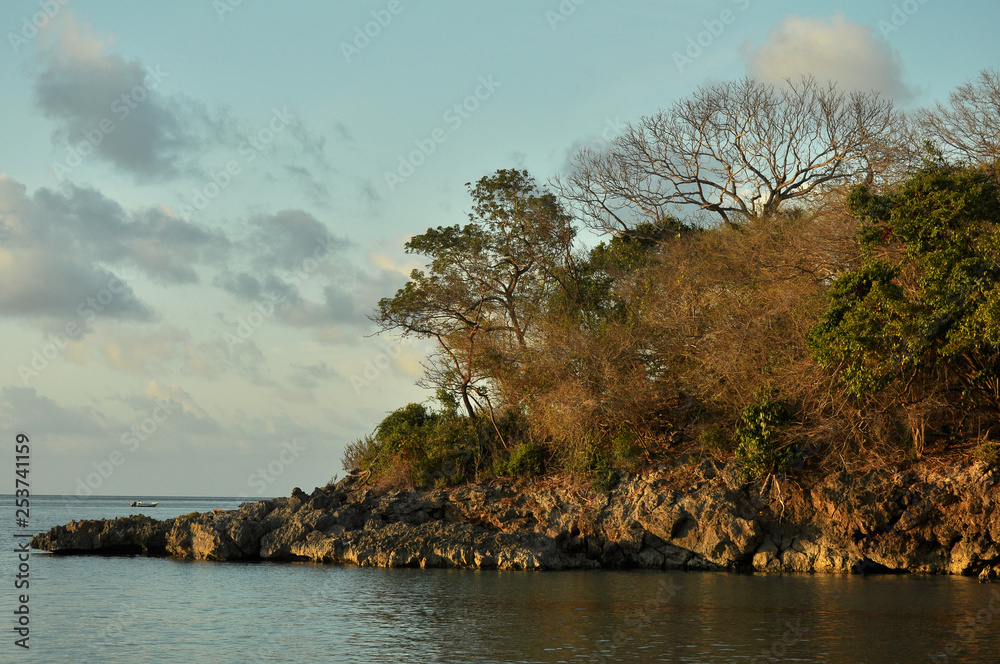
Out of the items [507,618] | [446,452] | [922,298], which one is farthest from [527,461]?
[922,298]

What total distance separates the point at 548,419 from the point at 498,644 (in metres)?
15.1

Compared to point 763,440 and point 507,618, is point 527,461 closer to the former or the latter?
point 763,440

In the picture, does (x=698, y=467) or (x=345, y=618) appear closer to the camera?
(x=345, y=618)

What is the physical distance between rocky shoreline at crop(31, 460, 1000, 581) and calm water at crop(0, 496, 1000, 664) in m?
1.61

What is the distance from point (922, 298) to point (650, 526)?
9780 millimetres

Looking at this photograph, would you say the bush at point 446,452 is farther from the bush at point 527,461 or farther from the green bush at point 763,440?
the green bush at point 763,440

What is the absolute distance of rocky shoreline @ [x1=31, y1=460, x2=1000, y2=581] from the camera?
856 inches

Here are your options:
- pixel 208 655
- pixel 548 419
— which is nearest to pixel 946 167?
pixel 548 419

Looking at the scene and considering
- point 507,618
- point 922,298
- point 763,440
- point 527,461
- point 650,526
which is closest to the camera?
point 507,618

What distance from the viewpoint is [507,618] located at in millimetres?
15031

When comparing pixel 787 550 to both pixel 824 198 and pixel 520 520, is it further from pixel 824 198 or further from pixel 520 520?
pixel 824 198

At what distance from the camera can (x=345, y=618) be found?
15430 mm

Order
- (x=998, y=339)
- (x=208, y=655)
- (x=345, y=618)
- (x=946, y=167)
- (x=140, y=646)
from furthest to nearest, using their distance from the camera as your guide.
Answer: (x=946, y=167), (x=998, y=339), (x=345, y=618), (x=140, y=646), (x=208, y=655)

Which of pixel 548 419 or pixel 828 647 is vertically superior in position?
pixel 548 419
